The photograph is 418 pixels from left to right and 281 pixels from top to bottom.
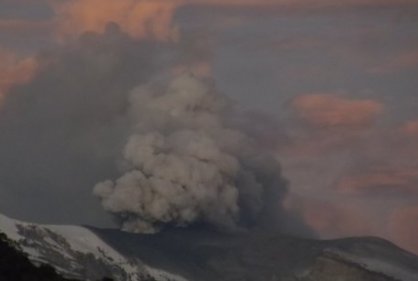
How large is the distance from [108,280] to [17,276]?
46.8ft

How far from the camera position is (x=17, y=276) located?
190250 mm

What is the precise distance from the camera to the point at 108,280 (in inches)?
7795

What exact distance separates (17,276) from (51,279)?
6.49 meters

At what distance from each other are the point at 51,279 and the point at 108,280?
13.6m
